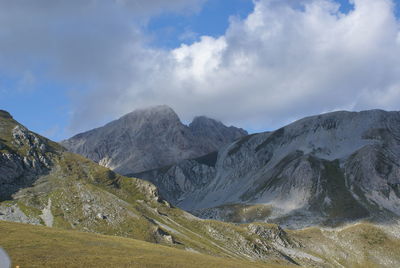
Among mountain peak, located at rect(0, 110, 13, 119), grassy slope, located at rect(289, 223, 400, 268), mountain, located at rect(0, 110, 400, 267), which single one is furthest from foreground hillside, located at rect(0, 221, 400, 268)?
mountain peak, located at rect(0, 110, 13, 119)

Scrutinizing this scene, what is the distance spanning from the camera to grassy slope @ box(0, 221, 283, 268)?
52.3 meters

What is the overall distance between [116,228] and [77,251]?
51.0m

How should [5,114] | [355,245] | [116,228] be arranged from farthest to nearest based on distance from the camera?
[355,245] < [5,114] < [116,228]

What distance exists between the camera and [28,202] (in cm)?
12075

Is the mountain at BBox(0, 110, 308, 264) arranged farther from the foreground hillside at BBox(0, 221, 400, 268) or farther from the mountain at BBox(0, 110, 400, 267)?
the foreground hillside at BBox(0, 221, 400, 268)

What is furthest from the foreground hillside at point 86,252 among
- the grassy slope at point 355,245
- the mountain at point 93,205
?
the grassy slope at point 355,245

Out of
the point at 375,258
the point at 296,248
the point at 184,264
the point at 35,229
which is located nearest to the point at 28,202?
the point at 35,229

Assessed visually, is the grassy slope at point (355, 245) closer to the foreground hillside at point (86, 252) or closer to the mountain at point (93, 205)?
the mountain at point (93, 205)

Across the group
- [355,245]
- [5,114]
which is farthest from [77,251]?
[355,245]

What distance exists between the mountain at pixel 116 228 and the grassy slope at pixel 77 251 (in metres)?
0.18

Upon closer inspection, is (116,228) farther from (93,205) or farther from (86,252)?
(86,252)

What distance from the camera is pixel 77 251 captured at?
6162 centimetres

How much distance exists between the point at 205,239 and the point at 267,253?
895 inches

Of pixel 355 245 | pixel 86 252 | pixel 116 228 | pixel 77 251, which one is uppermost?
pixel 116 228
